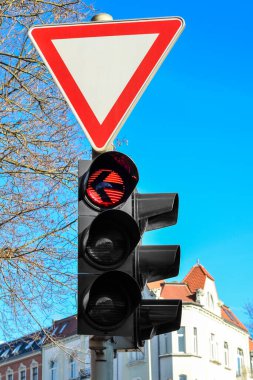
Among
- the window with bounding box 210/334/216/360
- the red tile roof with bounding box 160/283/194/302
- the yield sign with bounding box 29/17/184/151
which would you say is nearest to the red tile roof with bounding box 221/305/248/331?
the window with bounding box 210/334/216/360

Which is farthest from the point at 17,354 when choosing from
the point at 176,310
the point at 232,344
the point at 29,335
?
the point at 176,310

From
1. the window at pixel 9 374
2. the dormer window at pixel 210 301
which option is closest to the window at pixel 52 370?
the window at pixel 9 374

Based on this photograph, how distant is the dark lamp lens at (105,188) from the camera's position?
3.96 m

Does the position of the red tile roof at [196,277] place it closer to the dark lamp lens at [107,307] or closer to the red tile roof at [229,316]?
the red tile roof at [229,316]

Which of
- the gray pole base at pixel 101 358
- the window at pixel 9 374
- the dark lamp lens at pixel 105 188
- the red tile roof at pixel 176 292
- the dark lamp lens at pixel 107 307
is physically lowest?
the gray pole base at pixel 101 358

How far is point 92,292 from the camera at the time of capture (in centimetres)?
383

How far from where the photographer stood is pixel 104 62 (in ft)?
13.7

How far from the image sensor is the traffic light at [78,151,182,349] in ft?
12.5

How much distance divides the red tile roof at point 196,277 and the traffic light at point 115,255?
45.2 m

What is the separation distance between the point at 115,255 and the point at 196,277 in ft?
156

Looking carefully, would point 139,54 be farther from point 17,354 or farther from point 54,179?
point 17,354

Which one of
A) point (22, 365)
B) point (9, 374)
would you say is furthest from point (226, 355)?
point (9, 374)

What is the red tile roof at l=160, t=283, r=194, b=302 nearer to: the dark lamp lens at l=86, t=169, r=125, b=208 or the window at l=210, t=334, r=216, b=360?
the window at l=210, t=334, r=216, b=360

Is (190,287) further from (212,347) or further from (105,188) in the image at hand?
(105,188)
